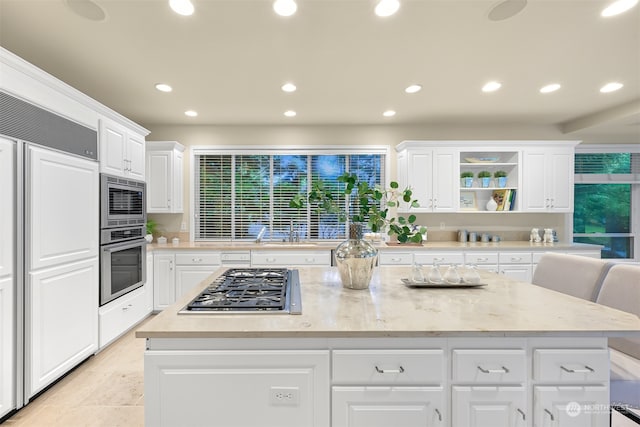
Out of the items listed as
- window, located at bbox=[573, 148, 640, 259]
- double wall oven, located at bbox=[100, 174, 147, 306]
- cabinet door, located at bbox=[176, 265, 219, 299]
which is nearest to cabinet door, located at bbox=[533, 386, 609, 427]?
double wall oven, located at bbox=[100, 174, 147, 306]

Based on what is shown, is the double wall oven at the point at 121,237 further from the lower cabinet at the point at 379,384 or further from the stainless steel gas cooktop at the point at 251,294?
the lower cabinet at the point at 379,384

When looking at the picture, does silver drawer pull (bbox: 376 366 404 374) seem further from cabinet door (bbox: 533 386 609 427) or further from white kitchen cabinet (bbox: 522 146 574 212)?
white kitchen cabinet (bbox: 522 146 574 212)

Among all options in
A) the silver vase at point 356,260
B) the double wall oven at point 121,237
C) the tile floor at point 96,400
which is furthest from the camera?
the double wall oven at point 121,237

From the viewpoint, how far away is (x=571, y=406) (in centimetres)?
107

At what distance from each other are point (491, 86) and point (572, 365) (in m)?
2.76

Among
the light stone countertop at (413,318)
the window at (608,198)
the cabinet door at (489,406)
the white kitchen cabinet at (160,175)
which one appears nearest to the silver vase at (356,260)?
the light stone countertop at (413,318)

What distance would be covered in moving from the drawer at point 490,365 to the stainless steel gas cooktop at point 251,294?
0.62 metres

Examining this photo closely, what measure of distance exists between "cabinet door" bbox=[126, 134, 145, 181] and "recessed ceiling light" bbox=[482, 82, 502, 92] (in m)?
3.60

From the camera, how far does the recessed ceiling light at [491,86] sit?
2947mm

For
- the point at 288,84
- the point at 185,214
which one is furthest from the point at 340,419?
the point at 185,214

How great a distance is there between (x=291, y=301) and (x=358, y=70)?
211cm

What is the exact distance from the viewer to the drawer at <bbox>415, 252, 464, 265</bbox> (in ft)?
12.3

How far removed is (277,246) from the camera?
3.85 m

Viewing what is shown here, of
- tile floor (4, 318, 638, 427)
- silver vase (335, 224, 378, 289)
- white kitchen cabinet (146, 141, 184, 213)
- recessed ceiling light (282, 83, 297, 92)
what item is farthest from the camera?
white kitchen cabinet (146, 141, 184, 213)
